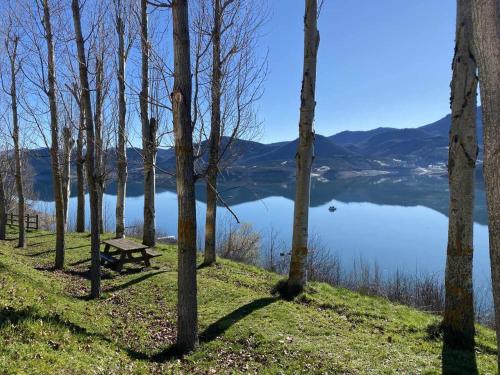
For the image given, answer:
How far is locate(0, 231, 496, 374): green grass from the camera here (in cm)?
510

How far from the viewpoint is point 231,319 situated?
7262 mm

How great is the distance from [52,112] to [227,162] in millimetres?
4927

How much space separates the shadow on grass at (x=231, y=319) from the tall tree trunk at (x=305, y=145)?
3.37 ft

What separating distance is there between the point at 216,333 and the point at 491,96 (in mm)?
5575

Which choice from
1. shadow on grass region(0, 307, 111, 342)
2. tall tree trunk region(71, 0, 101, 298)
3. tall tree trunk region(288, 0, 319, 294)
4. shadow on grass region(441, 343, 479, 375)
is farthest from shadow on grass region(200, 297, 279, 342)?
shadow on grass region(441, 343, 479, 375)

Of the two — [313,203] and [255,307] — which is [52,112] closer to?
[255,307]

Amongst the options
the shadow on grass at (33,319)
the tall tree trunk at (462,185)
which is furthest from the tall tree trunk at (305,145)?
the shadow on grass at (33,319)

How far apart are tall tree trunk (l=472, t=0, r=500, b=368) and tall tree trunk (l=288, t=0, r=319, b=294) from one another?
6432 millimetres

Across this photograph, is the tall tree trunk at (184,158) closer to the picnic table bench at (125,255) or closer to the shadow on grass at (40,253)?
the picnic table bench at (125,255)

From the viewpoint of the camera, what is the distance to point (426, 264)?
83.6ft

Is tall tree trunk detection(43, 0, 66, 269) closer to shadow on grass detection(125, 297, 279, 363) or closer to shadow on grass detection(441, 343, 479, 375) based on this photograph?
shadow on grass detection(125, 297, 279, 363)

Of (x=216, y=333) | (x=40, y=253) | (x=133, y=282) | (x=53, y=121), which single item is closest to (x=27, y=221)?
(x=40, y=253)

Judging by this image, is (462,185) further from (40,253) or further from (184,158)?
(40,253)

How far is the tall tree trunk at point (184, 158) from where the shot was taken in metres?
5.70
